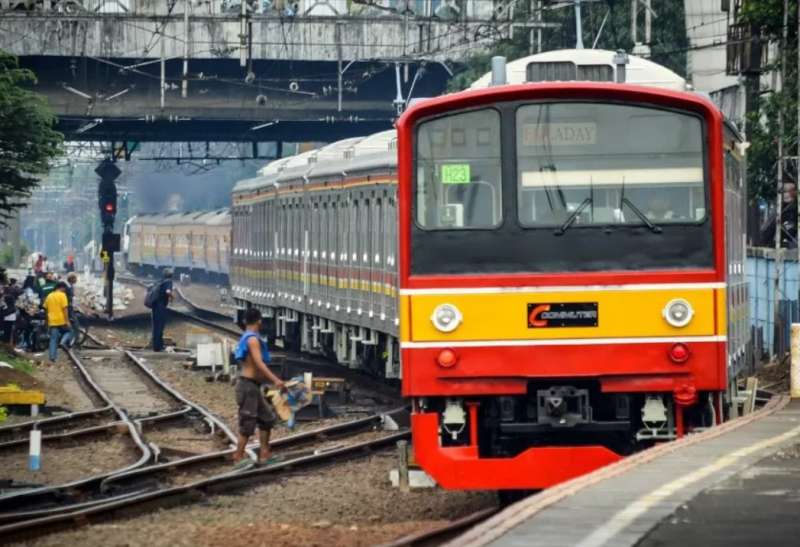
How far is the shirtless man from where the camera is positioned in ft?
53.9

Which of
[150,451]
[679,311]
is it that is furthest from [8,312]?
[679,311]

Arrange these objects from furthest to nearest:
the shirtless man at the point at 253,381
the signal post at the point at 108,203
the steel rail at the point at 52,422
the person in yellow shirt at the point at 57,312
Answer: the signal post at the point at 108,203, the person in yellow shirt at the point at 57,312, the steel rail at the point at 52,422, the shirtless man at the point at 253,381

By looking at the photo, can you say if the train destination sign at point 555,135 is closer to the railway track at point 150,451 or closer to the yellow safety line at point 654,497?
the yellow safety line at point 654,497

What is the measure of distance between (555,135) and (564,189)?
37cm

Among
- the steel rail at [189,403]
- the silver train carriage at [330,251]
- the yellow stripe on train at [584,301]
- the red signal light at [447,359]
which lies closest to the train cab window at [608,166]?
the yellow stripe on train at [584,301]

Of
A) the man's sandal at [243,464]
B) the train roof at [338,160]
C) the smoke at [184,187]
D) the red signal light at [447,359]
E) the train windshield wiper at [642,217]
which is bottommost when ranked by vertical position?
the man's sandal at [243,464]

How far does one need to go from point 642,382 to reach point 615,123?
5.76ft

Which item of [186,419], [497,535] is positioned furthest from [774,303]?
[497,535]

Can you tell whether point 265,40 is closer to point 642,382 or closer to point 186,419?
point 186,419

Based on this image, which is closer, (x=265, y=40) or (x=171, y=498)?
(x=171, y=498)

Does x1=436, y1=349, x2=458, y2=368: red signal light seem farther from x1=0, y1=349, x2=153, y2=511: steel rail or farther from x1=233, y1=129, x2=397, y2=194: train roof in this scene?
x1=233, y1=129, x2=397, y2=194: train roof

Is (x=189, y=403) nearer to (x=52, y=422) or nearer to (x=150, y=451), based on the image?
(x=52, y=422)

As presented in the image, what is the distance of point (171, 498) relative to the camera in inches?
578

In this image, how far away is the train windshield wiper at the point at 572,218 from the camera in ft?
42.8
